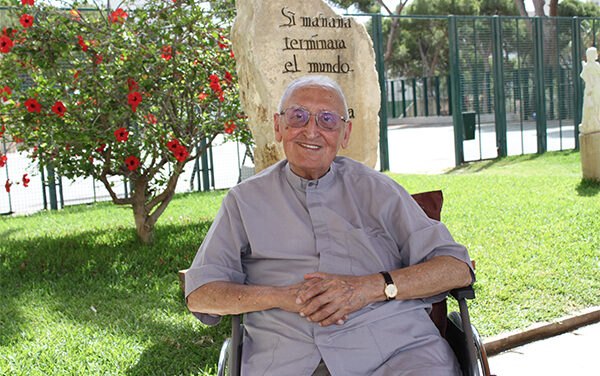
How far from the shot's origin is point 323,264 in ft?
7.65

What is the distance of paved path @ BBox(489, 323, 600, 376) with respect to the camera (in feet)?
10.9

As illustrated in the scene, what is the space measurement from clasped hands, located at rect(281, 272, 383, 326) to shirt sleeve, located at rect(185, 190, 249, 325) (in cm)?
26

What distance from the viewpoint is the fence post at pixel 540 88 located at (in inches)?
549

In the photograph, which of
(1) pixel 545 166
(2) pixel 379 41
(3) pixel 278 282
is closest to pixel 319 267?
(3) pixel 278 282

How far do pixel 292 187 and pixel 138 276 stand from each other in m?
2.98

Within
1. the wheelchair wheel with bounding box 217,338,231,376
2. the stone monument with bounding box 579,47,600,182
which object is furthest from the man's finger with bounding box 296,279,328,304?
the stone monument with bounding box 579,47,600,182

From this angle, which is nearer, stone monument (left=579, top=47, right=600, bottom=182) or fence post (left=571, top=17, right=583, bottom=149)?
stone monument (left=579, top=47, right=600, bottom=182)

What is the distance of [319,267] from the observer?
2332 millimetres

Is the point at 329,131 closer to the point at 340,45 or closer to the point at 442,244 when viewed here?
the point at 442,244

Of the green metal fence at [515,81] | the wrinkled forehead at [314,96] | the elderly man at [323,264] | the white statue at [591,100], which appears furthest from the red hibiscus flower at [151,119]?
the green metal fence at [515,81]

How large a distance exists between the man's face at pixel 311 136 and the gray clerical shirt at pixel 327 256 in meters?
0.06

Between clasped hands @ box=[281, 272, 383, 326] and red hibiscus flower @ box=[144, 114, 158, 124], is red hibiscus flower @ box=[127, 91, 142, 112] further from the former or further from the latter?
clasped hands @ box=[281, 272, 383, 326]

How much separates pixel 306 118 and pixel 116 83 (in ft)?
11.6

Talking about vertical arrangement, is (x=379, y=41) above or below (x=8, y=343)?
above
